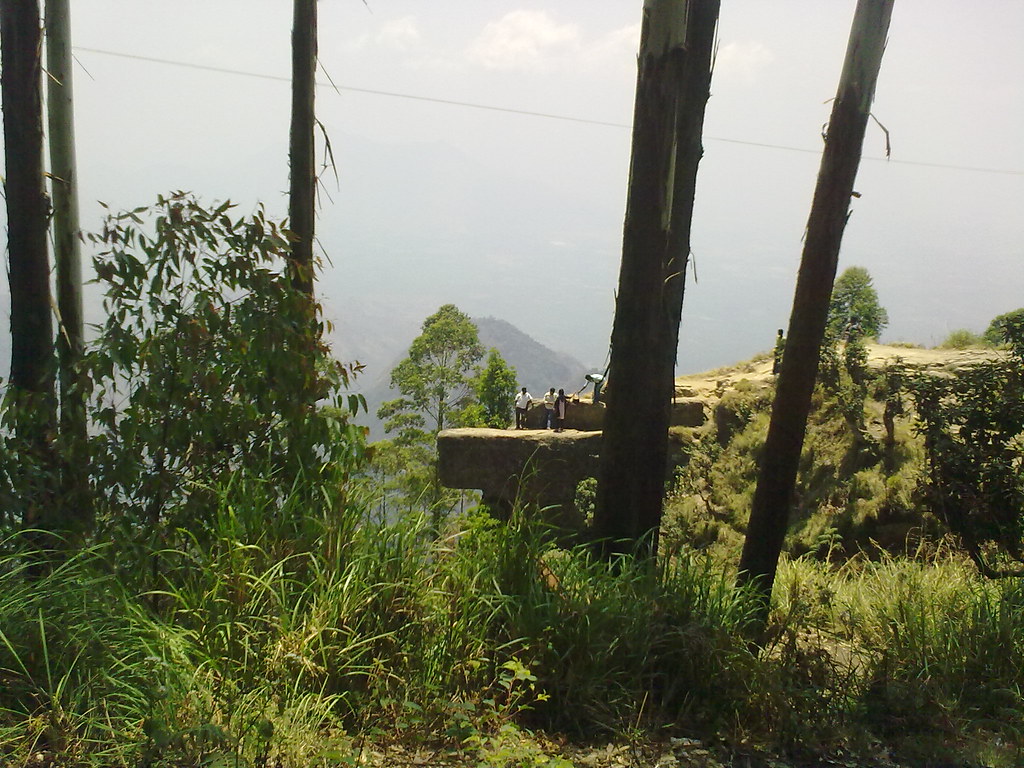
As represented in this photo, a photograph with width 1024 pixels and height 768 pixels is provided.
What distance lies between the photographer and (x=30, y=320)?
6.49 m

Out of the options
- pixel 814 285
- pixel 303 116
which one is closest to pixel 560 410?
pixel 303 116

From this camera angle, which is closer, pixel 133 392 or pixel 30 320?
pixel 133 392

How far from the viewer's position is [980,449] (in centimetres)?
970

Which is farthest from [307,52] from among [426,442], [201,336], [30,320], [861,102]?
[426,442]

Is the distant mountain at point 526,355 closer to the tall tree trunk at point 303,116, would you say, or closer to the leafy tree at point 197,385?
the tall tree trunk at point 303,116

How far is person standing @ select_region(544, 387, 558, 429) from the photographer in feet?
73.5

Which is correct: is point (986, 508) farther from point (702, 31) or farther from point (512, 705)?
point (512, 705)

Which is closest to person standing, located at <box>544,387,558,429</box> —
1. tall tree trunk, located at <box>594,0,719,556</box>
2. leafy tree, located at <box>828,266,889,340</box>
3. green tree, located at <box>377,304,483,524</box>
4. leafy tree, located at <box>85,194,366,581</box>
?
leafy tree, located at <box>828,266,889,340</box>

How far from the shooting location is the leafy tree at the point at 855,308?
19328 mm

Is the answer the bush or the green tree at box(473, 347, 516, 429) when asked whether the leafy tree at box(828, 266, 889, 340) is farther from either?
the green tree at box(473, 347, 516, 429)

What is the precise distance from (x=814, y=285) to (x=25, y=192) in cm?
584

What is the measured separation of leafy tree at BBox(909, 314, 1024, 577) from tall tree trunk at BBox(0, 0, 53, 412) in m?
8.86

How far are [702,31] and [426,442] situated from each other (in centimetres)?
A: 3248

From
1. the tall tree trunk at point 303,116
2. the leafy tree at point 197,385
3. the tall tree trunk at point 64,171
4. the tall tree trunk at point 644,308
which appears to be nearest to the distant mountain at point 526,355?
the tall tree trunk at point 64,171
